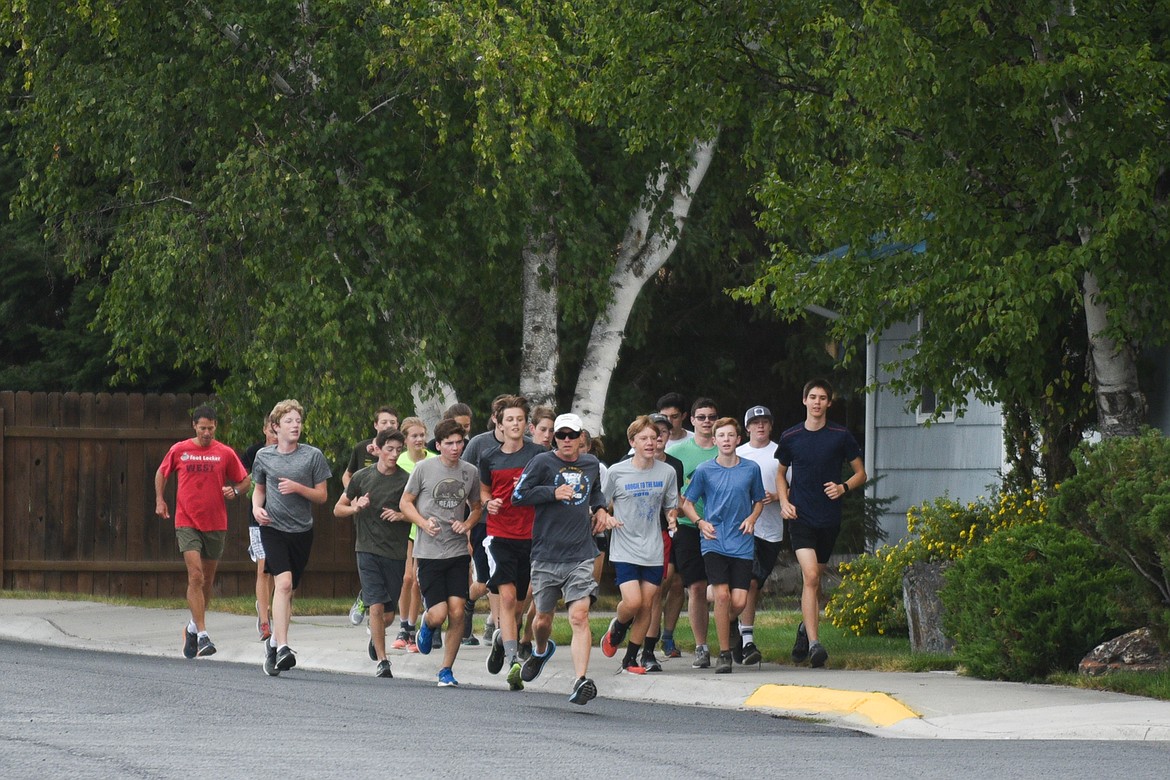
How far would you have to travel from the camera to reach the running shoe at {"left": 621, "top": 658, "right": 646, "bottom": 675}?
13.1m

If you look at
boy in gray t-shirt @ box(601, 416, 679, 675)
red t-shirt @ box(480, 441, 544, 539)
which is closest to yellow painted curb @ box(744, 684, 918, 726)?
boy in gray t-shirt @ box(601, 416, 679, 675)

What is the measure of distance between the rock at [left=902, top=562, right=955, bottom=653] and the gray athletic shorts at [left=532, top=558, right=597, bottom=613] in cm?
338

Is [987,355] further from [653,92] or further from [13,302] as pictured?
[13,302]

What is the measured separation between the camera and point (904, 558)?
16094 mm

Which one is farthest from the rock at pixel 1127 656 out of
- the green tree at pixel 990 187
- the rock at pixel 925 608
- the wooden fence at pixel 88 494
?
the wooden fence at pixel 88 494

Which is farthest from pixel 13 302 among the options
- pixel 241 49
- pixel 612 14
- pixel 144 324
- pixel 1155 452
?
pixel 1155 452

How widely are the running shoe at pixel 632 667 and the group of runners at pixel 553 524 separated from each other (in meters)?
0.01

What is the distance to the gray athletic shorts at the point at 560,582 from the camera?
38.8 ft

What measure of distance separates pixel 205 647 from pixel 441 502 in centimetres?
324

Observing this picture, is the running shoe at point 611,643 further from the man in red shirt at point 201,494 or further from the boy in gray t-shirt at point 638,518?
the man in red shirt at point 201,494

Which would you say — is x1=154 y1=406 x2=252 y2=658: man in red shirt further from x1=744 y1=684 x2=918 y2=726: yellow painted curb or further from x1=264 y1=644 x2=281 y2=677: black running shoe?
x1=744 y1=684 x2=918 y2=726: yellow painted curb

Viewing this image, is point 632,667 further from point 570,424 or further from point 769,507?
point 570,424

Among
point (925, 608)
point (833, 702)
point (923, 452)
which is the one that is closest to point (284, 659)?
point (833, 702)

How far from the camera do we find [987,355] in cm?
1336
